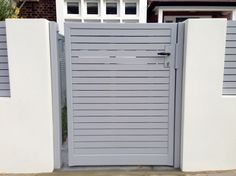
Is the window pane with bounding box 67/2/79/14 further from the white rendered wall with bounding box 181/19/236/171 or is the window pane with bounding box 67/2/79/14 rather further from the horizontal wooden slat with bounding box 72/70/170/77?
the white rendered wall with bounding box 181/19/236/171

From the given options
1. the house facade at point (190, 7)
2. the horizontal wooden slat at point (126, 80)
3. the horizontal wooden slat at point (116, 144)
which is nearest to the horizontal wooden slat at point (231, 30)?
the horizontal wooden slat at point (126, 80)

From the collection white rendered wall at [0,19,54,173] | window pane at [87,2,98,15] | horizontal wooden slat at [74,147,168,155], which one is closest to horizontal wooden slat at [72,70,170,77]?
white rendered wall at [0,19,54,173]

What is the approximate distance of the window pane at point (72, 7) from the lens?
28.6 ft

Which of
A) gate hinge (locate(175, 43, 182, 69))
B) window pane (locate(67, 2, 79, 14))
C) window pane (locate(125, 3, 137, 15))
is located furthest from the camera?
window pane (locate(125, 3, 137, 15))

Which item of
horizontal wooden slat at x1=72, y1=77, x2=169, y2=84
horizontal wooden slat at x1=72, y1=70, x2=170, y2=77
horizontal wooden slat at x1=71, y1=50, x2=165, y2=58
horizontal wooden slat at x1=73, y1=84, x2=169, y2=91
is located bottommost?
horizontal wooden slat at x1=73, y1=84, x2=169, y2=91

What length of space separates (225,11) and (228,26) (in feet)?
25.8

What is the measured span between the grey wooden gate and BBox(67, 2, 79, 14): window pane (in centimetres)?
581

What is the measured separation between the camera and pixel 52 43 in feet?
11.0

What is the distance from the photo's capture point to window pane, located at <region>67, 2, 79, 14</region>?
8.70 m

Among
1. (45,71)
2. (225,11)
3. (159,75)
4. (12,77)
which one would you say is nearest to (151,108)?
(159,75)

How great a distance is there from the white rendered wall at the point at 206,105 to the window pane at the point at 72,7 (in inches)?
246

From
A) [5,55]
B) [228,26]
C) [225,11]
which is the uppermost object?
[225,11]

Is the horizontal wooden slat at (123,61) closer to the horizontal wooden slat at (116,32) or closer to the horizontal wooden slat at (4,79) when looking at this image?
the horizontal wooden slat at (116,32)

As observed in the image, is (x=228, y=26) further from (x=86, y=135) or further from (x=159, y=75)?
(x=86, y=135)
